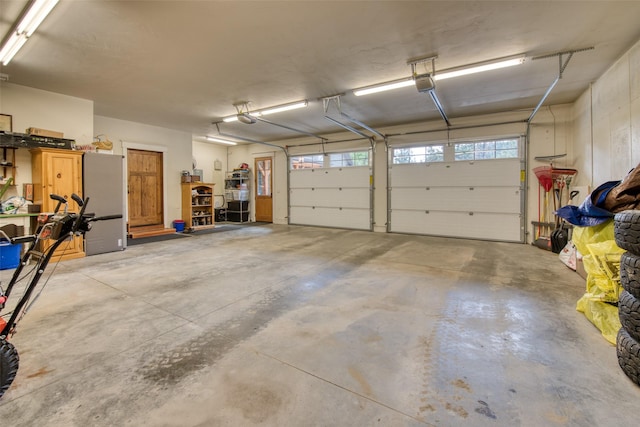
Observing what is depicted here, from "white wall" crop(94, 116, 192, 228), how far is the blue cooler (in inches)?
143

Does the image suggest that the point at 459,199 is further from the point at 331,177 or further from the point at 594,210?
the point at 594,210

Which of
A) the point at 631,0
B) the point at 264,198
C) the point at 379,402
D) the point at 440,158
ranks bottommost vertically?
the point at 379,402

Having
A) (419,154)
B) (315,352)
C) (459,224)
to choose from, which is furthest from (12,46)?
(459,224)

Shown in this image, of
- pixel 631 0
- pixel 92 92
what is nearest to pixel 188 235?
pixel 92 92

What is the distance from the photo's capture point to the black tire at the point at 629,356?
1.64 meters

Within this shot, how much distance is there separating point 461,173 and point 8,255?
28.8ft

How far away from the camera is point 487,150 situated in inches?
260

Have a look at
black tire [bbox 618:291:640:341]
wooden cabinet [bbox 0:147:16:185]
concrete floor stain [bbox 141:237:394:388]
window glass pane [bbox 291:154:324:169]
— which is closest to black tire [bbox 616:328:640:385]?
black tire [bbox 618:291:640:341]

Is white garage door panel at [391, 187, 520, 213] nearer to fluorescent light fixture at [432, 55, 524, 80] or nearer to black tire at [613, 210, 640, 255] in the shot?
fluorescent light fixture at [432, 55, 524, 80]

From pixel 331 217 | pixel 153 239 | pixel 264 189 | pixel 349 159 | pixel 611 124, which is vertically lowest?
pixel 153 239

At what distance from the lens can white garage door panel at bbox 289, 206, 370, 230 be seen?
8.38 metres

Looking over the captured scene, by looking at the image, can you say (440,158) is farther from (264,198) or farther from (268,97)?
(264,198)

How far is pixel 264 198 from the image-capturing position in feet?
34.5

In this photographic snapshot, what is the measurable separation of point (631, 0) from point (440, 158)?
14.6 feet
